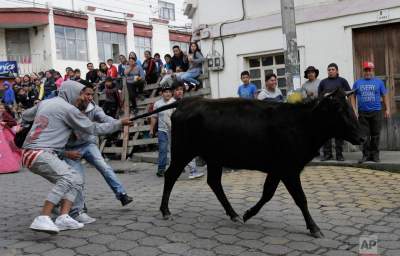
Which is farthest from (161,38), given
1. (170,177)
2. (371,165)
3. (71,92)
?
(71,92)

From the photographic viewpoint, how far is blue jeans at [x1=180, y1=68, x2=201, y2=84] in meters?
12.4

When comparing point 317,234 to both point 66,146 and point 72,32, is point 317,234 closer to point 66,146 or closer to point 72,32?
point 66,146

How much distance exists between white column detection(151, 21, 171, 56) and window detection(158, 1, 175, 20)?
5.09 feet

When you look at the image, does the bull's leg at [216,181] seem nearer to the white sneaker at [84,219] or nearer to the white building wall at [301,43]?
the white sneaker at [84,219]

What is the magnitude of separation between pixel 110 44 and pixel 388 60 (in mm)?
24484

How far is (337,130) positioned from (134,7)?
3106cm

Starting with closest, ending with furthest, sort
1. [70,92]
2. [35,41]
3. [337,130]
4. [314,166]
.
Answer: [337,130] < [70,92] < [314,166] < [35,41]

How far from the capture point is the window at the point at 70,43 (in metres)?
29.6

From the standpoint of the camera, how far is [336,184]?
25.4ft

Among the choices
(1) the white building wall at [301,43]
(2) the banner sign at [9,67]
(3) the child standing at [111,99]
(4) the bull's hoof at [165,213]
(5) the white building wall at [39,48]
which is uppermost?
(5) the white building wall at [39,48]

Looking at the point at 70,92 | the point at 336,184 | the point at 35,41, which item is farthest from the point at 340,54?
the point at 35,41

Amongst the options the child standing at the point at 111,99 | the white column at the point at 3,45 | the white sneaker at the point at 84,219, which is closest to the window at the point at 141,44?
the white column at the point at 3,45

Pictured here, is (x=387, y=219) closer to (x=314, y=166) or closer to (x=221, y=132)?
(x=221, y=132)

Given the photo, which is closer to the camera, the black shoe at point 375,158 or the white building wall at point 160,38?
the black shoe at point 375,158
